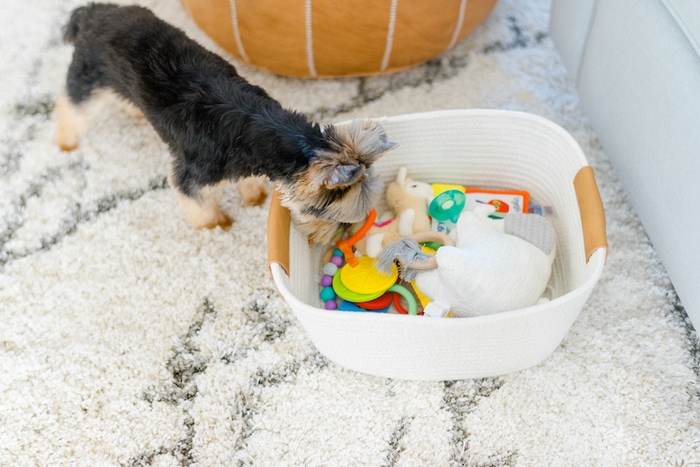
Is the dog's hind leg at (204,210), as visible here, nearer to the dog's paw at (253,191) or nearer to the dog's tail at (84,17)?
the dog's paw at (253,191)

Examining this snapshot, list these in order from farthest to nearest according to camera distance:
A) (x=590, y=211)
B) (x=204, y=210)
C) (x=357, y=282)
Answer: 1. (x=204, y=210)
2. (x=357, y=282)
3. (x=590, y=211)

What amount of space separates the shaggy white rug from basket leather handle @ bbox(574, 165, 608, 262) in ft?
0.86

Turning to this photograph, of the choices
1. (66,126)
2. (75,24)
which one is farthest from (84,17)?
(66,126)

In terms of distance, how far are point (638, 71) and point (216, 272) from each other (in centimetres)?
96

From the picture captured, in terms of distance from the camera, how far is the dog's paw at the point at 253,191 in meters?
1.41

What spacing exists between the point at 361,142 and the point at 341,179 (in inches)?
3.6

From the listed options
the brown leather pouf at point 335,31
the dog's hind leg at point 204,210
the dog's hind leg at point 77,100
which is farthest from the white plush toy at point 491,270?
the dog's hind leg at point 77,100

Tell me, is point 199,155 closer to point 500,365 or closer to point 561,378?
point 500,365

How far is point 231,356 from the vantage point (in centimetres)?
124

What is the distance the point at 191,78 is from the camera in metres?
1.17

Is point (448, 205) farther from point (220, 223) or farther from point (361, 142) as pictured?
point (220, 223)

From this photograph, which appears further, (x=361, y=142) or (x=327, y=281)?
(x=327, y=281)

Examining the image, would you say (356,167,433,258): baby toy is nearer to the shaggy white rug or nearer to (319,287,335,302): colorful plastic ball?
(319,287,335,302): colorful plastic ball

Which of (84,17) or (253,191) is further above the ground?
(84,17)
